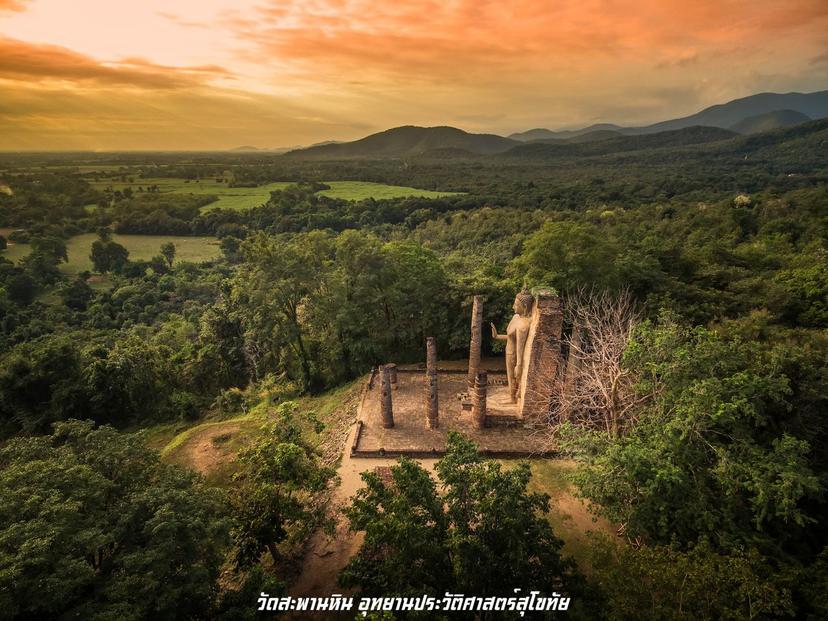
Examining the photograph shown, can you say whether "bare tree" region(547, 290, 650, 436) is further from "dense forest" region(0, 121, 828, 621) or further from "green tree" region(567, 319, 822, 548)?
"green tree" region(567, 319, 822, 548)

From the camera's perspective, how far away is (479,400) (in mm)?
16969

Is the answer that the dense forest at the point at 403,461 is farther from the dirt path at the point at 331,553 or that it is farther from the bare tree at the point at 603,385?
the dirt path at the point at 331,553

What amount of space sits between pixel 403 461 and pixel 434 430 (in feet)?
27.9

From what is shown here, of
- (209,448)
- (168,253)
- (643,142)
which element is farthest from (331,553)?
(643,142)

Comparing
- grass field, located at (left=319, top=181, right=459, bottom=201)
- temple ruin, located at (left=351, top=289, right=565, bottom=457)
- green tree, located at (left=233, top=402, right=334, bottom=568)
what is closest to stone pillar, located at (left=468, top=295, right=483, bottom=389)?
temple ruin, located at (left=351, top=289, right=565, bottom=457)

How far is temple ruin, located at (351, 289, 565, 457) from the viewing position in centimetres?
1577

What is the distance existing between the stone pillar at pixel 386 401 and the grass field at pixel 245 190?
69.7 metres

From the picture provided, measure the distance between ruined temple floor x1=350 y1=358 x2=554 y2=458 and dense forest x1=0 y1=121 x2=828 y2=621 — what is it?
1551mm

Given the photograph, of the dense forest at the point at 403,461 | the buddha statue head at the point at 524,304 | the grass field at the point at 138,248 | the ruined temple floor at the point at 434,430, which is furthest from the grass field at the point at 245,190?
the buddha statue head at the point at 524,304

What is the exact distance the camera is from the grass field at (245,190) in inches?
3270

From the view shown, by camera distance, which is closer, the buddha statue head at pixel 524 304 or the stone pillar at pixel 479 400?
the buddha statue head at pixel 524 304

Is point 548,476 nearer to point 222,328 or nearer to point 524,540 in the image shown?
point 524,540

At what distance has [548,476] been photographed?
1517cm

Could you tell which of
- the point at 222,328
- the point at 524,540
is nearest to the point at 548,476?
the point at 524,540
